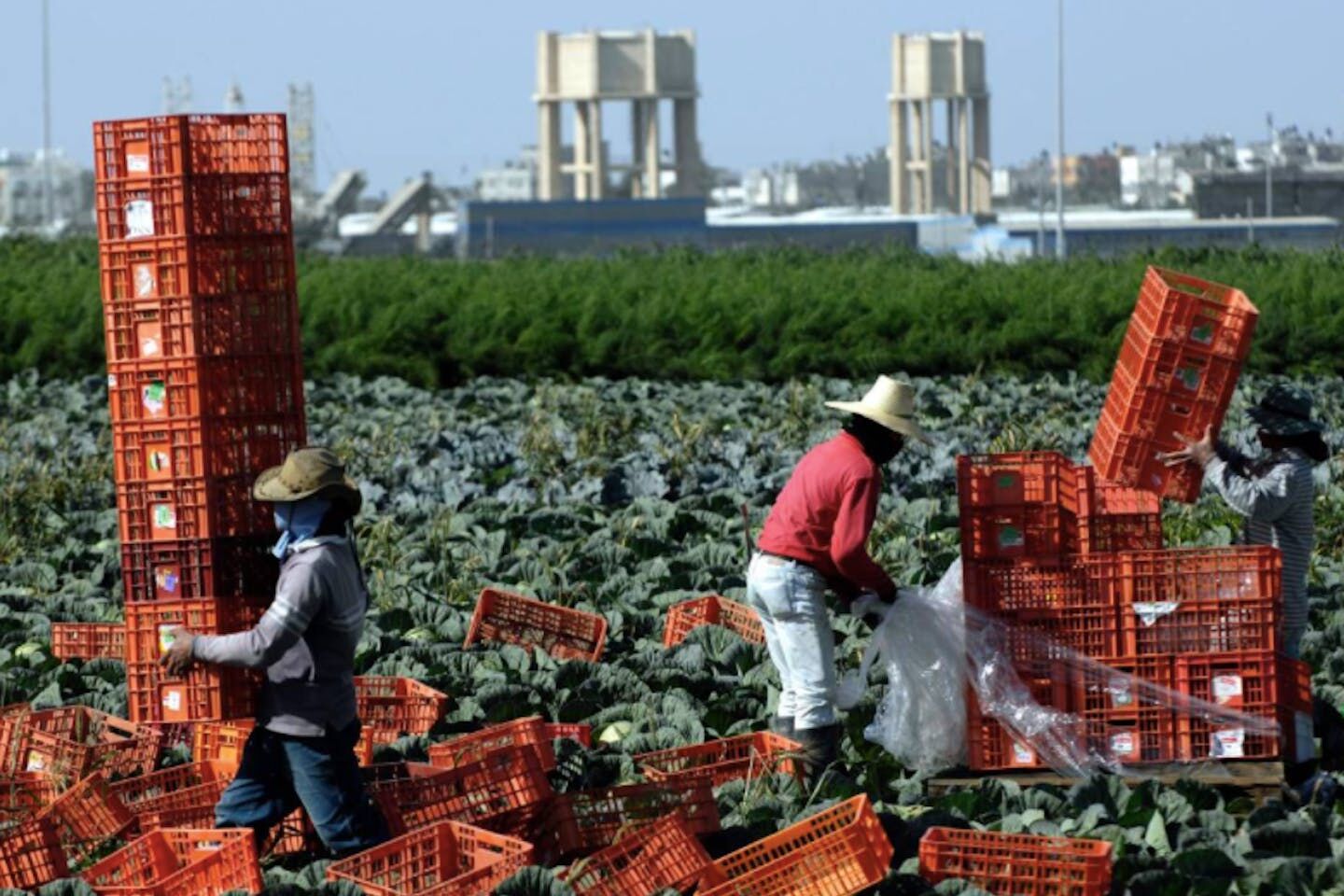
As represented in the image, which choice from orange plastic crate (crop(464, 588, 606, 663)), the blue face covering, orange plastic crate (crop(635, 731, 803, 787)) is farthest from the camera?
orange plastic crate (crop(464, 588, 606, 663))

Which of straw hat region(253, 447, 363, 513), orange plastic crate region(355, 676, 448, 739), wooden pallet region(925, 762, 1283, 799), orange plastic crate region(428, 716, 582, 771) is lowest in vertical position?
wooden pallet region(925, 762, 1283, 799)

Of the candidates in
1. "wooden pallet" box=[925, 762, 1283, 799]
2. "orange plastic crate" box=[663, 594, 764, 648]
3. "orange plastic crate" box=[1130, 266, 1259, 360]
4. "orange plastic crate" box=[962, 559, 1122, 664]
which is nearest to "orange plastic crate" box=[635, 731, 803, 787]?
"wooden pallet" box=[925, 762, 1283, 799]

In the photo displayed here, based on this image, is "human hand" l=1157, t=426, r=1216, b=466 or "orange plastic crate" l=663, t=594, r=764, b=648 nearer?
"human hand" l=1157, t=426, r=1216, b=466

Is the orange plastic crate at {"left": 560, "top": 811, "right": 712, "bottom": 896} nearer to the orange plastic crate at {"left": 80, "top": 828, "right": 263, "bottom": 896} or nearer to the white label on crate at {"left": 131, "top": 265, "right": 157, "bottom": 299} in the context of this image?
the orange plastic crate at {"left": 80, "top": 828, "right": 263, "bottom": 896}

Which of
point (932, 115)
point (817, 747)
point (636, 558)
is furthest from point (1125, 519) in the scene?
point (932, 115)

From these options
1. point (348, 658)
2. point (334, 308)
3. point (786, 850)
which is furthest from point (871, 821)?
point (334, 308)

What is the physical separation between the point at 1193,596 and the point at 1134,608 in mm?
168

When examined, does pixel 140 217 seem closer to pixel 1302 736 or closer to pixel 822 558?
pixel 822 558

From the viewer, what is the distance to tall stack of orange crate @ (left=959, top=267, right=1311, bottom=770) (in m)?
6.72

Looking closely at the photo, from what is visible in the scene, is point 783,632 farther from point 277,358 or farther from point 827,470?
point 277,358

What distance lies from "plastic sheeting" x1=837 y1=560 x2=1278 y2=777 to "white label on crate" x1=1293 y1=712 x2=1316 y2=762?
0.79ft

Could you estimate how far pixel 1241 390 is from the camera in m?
17.5

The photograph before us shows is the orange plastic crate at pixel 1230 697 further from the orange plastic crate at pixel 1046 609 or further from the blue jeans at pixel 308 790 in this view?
the blue jeans at pixel 308 790

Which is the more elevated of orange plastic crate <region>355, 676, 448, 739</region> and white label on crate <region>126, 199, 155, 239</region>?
white label on crate <region>126, 199, 155, 239</region>
